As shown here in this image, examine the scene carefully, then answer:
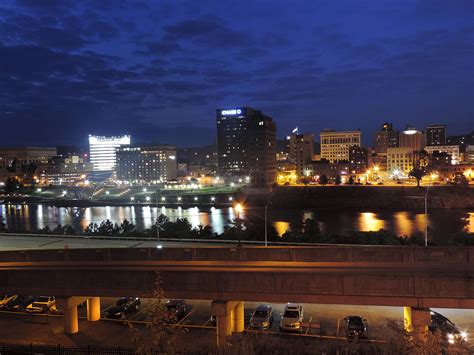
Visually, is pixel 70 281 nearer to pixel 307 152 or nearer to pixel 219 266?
pixel 219 266

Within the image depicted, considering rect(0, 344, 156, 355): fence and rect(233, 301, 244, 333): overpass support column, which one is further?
rect(233, 301, 244, 333): overpass support column

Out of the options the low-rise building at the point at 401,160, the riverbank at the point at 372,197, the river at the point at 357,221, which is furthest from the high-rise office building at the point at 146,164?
the river at the point at 357,221

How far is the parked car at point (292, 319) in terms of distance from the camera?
11086 mm

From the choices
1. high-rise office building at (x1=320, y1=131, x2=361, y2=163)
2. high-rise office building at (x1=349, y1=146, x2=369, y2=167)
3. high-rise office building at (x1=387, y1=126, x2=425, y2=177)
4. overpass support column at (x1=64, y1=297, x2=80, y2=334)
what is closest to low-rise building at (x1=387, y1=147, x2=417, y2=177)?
high-rise office building at (x1=387, y1=126, x2=425, y2=177)

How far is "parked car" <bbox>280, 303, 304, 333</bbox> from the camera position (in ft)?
36.4

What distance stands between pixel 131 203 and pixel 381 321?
234 ft

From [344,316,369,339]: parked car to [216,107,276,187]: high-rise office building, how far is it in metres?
96.9

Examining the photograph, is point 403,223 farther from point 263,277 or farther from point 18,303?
point 18,303

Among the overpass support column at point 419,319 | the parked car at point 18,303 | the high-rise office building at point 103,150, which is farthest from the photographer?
the high-rise office building at point 103,150

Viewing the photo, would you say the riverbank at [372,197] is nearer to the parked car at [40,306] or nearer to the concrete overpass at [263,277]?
the concrete overpass at [263,277]

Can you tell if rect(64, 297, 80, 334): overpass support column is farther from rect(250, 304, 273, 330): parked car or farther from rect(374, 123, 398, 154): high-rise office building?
rect(374, 123, 398, 154): high-rise office building

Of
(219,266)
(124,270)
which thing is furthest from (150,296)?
(219,266)

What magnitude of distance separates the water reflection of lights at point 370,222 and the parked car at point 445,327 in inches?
1192

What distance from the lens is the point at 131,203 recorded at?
7944 centimetres
